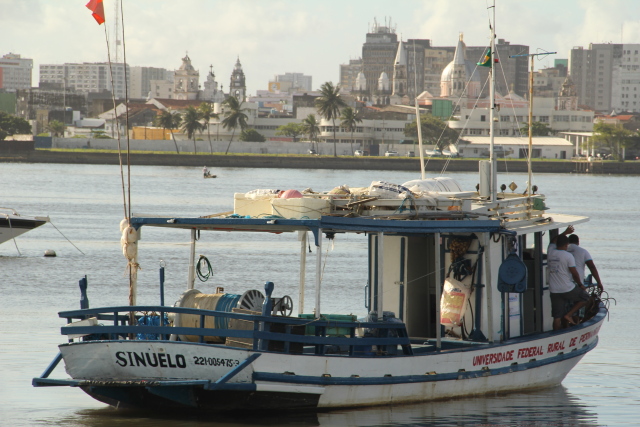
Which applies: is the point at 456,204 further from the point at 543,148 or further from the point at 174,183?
the point at 543,148

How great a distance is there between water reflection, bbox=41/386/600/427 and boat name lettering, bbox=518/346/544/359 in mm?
561

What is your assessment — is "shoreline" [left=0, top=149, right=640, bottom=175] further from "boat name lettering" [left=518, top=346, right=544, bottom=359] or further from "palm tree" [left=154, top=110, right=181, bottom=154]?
"boat name lettering" [left=518, top=346, right=544, bottom=359]

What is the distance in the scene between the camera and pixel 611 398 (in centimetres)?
1371

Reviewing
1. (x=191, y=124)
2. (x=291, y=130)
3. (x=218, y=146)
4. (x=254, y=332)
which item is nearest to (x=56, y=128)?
(x=191, y=124)

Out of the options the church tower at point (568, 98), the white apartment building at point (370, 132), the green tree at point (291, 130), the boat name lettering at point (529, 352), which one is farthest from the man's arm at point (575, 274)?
the church tower at point (568, 98)

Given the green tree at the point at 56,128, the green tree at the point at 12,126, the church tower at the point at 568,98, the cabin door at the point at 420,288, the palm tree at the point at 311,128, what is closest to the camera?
the cabin door at the point at 420,288

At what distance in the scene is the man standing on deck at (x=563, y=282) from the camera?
1321 cm

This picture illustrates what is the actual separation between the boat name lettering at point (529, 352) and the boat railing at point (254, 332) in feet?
6.58

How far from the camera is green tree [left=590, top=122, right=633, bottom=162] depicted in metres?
135

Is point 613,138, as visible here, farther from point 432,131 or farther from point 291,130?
point 291,130

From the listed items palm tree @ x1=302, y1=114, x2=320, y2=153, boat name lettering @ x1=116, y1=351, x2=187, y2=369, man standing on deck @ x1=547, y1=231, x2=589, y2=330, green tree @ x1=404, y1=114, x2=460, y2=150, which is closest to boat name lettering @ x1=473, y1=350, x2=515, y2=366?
man standing on deck @ x1=547, y1=231, x2=589, y2=330

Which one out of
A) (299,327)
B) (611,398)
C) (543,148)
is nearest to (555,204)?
(611,398)

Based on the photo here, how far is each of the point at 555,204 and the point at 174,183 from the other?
3218 centimetres

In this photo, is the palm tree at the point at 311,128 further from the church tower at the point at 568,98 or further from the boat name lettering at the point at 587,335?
the boat name lettering at the point at 587,335
